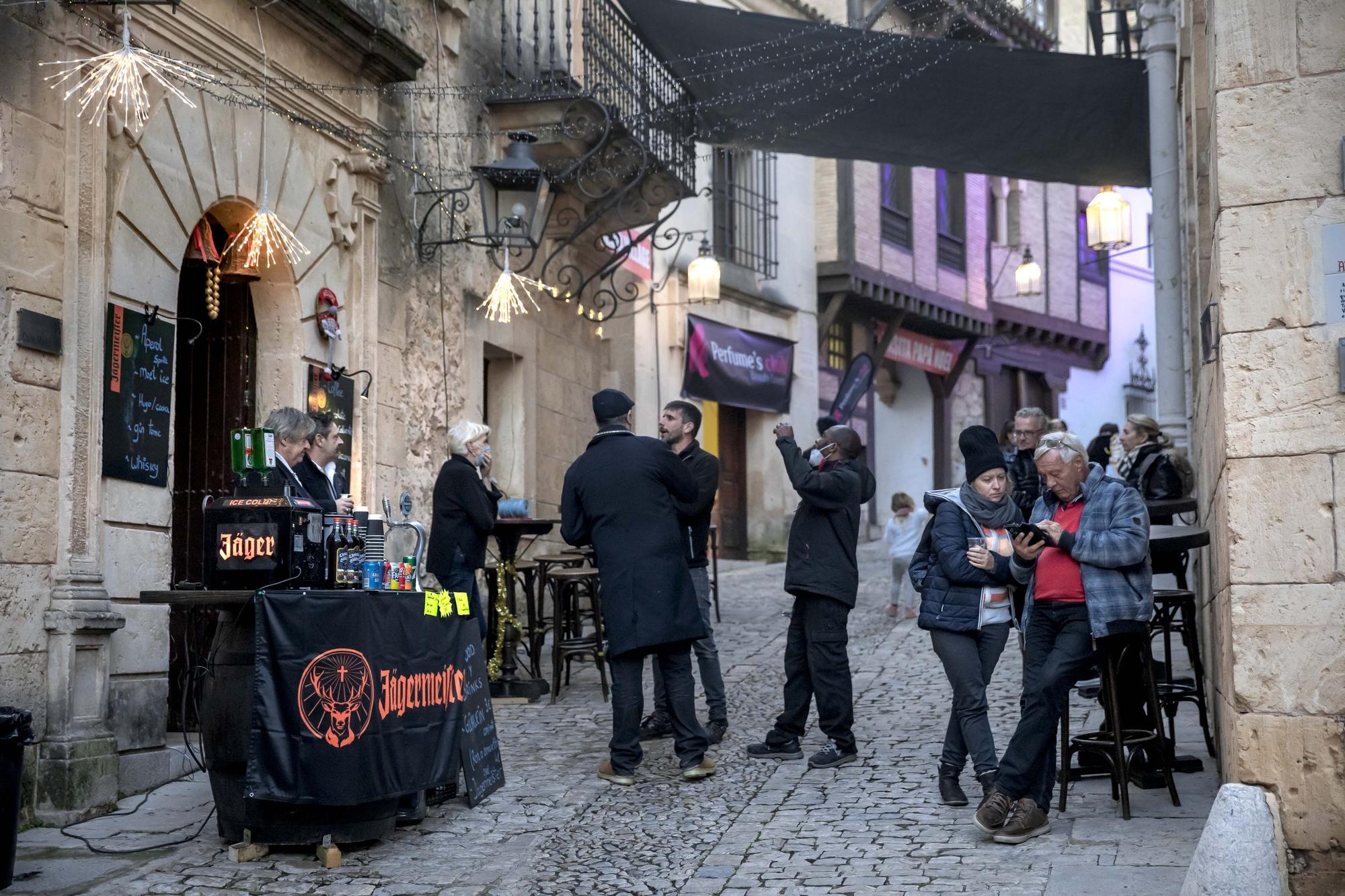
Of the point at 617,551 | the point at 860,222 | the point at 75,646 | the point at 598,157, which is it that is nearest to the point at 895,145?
the point at 598,157

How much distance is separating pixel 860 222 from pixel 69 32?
52.0ft

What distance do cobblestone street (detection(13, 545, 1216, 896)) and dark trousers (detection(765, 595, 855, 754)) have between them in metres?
0.17

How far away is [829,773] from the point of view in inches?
280

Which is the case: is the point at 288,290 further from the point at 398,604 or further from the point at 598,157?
the point at 598,157

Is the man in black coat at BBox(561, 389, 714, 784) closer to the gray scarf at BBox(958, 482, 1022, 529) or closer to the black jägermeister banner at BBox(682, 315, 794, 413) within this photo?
the gray scarf at BBox(958, 482, 1022, 529)

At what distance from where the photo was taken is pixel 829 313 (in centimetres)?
A: 2138

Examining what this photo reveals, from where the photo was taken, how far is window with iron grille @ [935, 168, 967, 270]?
24.4 meters

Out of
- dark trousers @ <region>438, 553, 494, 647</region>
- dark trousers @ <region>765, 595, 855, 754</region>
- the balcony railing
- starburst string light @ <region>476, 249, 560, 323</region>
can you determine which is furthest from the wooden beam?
dark trousers @ <region>765, 595, 855, 754</region>

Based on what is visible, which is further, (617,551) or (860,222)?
(860,222)

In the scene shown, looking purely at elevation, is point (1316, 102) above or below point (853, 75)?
below

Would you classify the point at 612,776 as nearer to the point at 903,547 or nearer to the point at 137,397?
the point at 137,397

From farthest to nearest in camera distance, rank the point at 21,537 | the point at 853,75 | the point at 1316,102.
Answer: the point at 853,75 < the point at 21,537 < the point at 1316,102

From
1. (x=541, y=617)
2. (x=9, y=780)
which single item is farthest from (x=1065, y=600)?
(x=541, y=617)

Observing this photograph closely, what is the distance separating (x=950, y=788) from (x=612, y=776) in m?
1.55
